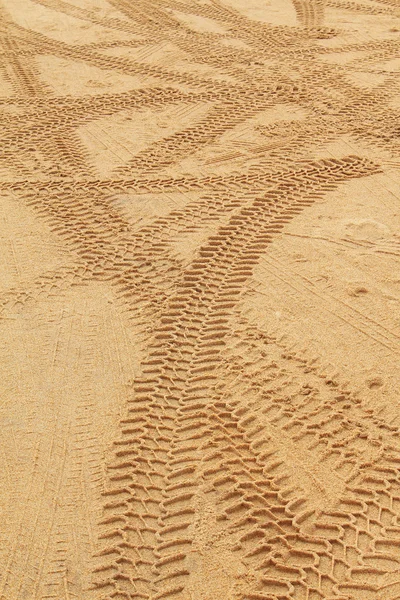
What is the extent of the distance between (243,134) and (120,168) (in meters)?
1.17

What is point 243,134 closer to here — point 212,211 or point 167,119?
point 167,119

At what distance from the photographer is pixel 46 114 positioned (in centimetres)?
690

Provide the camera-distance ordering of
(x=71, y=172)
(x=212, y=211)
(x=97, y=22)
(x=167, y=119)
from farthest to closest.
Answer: (x=97, y=22)
(x=167, y=119)
(x=71, y=172)
(x=212, y=211)

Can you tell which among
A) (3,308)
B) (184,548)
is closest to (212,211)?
(3,308)

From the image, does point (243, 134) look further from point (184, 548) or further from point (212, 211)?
point (184, 548)

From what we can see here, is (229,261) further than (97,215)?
No

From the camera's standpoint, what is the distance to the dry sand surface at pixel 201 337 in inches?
112

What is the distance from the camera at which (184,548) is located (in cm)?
287

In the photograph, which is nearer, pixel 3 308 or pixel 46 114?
pixel 3 308

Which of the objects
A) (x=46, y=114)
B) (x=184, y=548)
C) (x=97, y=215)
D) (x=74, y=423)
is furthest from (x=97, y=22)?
(x=184, y=548)

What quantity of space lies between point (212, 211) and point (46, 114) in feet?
8.49

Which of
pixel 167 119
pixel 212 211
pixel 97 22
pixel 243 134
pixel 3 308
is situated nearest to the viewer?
pixel 3 308

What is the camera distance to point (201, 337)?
12.9ft

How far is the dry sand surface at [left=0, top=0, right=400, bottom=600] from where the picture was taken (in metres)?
2.86
